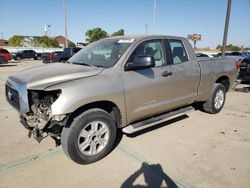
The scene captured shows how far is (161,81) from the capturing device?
404 centimetres

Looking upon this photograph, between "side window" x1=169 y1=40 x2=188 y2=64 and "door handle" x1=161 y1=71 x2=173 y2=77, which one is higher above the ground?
"side window" x1=169 y1=40 x2=188 y2=64

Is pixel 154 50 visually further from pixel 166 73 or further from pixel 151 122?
pixel 151 122

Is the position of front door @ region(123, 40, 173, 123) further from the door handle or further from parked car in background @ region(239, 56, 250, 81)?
parked car in background @ region(239, 56, 250, 81)

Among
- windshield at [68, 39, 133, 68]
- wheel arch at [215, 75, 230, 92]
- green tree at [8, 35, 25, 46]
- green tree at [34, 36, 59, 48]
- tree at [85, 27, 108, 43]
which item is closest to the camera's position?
windshield at [68, 39, 133, 68]

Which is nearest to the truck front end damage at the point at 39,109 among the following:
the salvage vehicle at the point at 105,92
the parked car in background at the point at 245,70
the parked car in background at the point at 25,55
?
the salvage vehicle at the point at 105,92

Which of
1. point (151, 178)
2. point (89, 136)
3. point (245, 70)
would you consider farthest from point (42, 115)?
point (245, 70)

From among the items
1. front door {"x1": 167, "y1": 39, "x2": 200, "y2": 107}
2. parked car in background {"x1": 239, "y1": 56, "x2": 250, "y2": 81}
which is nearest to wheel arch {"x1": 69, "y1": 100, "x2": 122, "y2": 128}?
front door {"x1": 167, "y1": 39, "x2": 200, "y2": 107}

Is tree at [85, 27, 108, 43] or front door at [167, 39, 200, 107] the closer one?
front door at [167, 39, 200, 107]

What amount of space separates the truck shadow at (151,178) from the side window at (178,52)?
2.12 meters

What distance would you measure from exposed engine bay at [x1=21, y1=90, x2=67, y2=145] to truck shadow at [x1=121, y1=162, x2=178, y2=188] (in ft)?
3.96

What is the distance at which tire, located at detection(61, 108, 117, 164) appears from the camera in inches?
122

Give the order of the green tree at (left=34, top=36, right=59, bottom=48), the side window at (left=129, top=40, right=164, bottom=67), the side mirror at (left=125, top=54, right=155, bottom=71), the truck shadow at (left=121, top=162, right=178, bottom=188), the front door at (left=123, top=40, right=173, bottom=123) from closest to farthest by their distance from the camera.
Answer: the truck shadow at (left=121, top=162, right=178, bottom=188)
the side mirror at (left=125, top=54, right=155, bottom=71)
the front door at (left=123, top=40, right=173, bottom=123)
the side window at (left=129, top=40, right=164, bottom=67)
the green tree at (left=34, top=36, right=59, bottom=48)

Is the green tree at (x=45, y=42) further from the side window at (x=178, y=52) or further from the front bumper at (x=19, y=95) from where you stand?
the front bumper at (x=19, y=95)

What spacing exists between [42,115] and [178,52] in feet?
9.62
